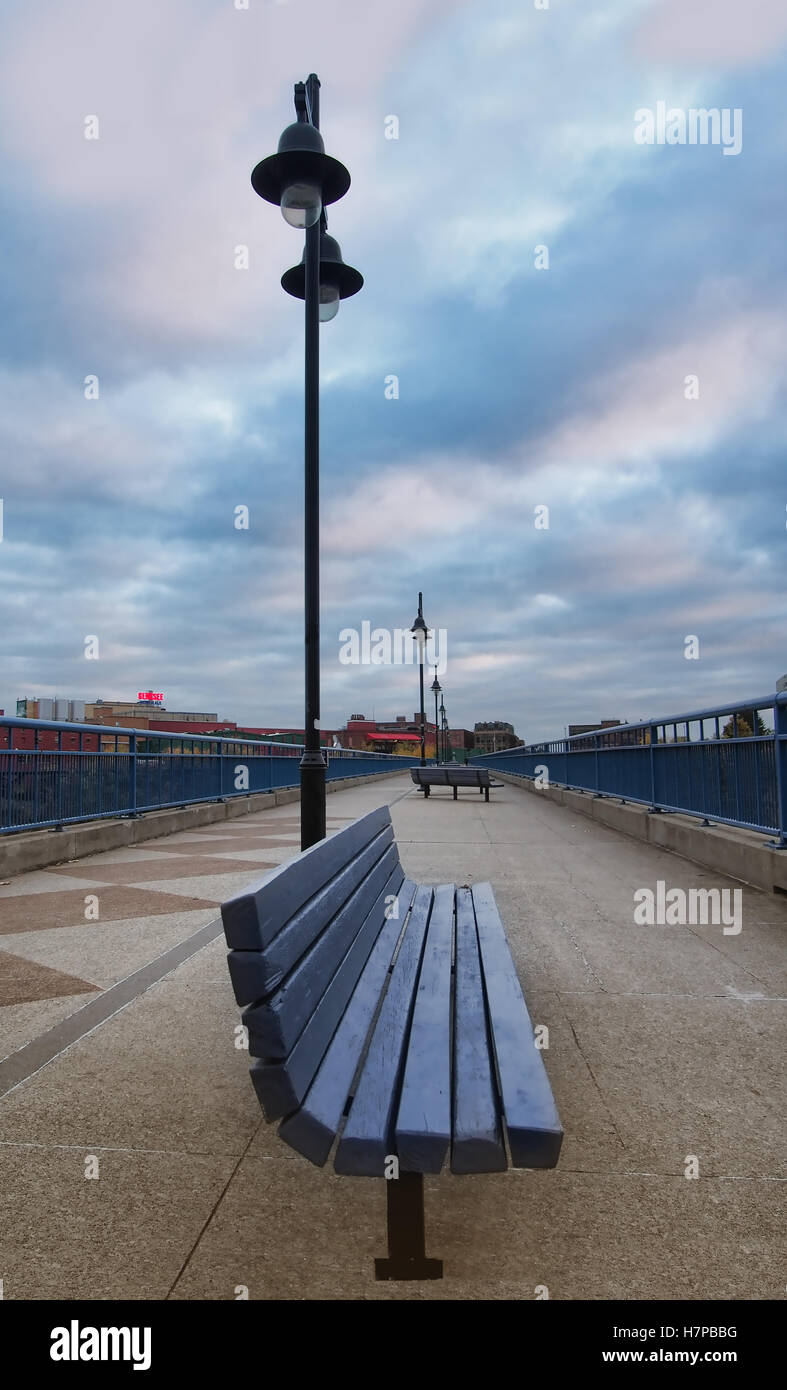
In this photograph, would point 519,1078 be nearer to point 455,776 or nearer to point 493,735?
point 455,776

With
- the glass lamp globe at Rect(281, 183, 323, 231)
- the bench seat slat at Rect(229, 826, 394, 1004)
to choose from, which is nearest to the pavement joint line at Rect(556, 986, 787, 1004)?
the bench seat slat at Rect(229, 826, 394, 1004)

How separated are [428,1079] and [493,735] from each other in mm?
146321

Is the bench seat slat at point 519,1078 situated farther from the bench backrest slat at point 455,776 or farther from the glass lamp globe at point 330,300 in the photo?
the bench backrest slat at point 455,776

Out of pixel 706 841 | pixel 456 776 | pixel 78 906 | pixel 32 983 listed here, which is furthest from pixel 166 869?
pixel 456 776

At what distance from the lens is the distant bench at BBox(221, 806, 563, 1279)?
6.10 ft

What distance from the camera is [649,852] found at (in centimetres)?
939

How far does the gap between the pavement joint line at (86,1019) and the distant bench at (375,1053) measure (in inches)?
54.5

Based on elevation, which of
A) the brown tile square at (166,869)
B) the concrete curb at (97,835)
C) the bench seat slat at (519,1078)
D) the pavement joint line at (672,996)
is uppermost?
the bench seat slat at (519,1078)

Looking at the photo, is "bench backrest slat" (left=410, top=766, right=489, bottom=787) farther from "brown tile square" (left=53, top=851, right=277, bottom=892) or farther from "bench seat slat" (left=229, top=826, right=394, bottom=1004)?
"bench seat slat" (left=229, top=826, right=394, bottom=1004)

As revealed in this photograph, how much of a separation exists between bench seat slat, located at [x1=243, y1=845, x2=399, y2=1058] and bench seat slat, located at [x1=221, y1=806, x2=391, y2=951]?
0.36 ft

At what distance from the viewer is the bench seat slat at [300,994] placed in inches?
72.2

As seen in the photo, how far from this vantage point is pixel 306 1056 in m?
2.04

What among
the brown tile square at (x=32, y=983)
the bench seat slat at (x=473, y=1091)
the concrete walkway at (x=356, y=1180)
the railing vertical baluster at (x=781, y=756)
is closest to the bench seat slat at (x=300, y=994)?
the bench seat slat at (x=473, y=1091)
